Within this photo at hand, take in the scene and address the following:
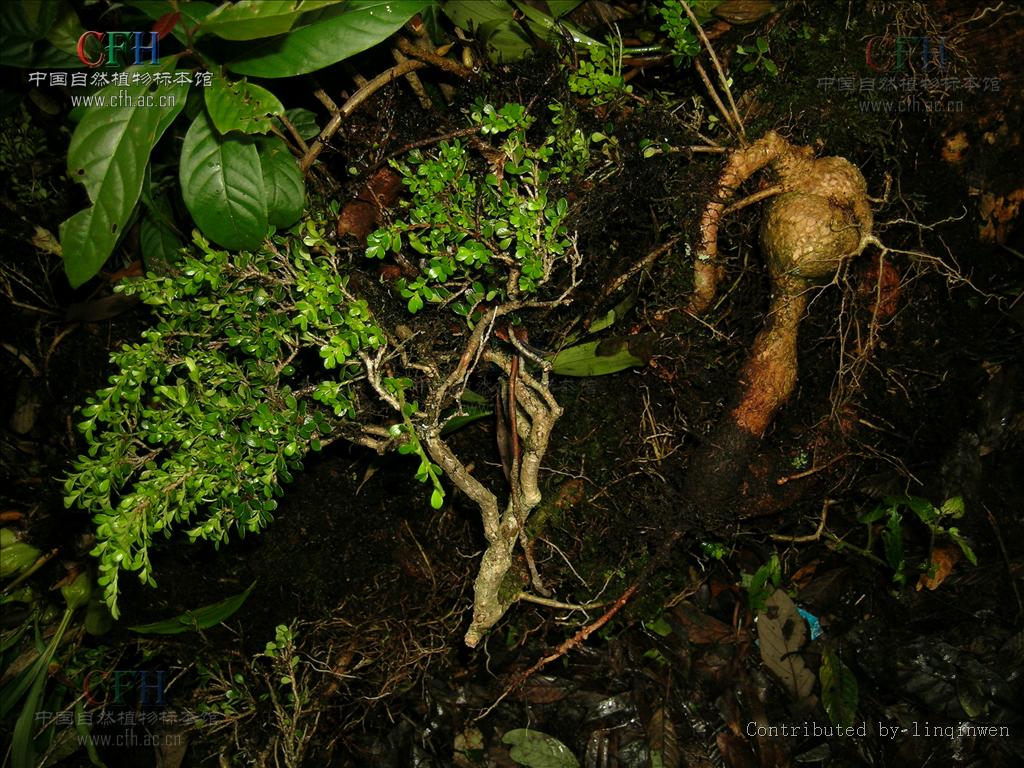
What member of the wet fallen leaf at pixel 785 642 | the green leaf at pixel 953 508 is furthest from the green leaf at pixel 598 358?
the green leaf at pixel 953 508

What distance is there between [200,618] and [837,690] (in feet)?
6.48

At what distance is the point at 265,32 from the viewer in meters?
1.21

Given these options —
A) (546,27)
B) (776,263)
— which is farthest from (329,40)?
(776,263)

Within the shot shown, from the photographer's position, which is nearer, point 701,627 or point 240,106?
point 240,106

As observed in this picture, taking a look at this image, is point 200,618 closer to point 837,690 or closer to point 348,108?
point 348,108

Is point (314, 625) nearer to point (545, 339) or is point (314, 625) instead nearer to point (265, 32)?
point (545, 339)

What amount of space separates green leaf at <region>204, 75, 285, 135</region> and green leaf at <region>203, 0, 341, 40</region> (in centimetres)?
16

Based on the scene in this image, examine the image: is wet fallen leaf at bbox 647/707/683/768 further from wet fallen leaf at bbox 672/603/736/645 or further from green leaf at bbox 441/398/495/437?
green leaf at bbox 441/398/495/437

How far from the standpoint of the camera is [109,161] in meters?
1.44

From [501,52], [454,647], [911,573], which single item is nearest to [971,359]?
[911,573]

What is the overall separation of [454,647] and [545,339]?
1045mm

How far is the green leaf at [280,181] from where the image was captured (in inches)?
59.7

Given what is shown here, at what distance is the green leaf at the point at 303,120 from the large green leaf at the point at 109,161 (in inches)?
15.1

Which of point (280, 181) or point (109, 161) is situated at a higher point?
point (109, 161)
